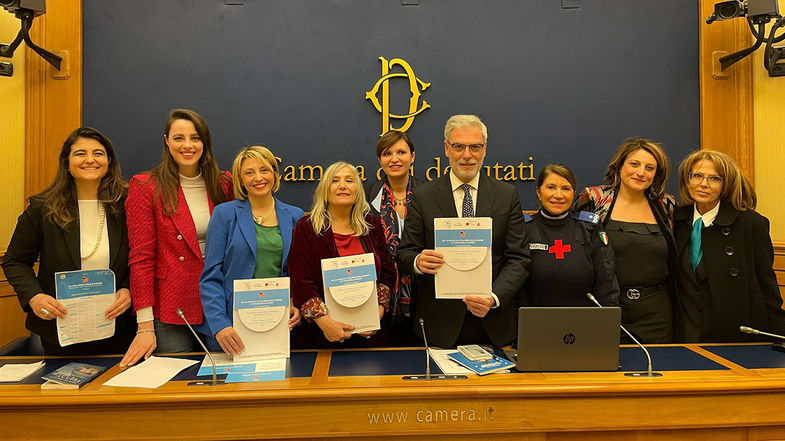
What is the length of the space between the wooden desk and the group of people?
13.3 inches

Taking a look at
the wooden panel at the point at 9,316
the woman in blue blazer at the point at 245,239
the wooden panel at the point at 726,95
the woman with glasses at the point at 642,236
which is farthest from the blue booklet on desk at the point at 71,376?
the wooden panel at the point at 726,95

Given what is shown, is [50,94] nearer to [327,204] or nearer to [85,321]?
[85,321]

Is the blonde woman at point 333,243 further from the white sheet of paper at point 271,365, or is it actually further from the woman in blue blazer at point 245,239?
the white sheet of paper at point 271,365

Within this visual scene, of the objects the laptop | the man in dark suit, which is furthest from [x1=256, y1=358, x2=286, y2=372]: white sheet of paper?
the laptop

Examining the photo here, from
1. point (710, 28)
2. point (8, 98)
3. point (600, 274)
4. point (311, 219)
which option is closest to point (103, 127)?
point (8, 98)

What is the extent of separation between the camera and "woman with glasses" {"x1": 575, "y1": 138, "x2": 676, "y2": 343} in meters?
2.49

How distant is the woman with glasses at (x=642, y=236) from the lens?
2.49 metres

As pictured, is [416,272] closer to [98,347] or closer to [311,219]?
[311,219]

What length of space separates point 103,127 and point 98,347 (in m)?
2.28

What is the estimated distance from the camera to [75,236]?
2223 mm

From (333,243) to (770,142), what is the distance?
12.5 ft

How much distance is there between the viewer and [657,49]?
415 cm

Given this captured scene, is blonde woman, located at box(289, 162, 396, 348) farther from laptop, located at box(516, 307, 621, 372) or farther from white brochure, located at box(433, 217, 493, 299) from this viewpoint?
laptop, located at box(516, 307, 621, 372)

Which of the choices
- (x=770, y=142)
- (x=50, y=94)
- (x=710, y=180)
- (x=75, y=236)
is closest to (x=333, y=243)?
(x=75, y=236)
